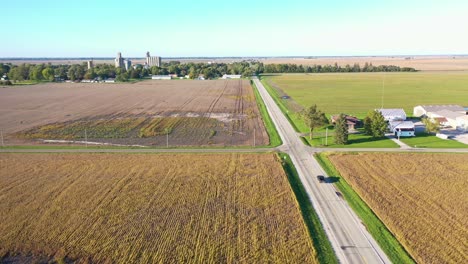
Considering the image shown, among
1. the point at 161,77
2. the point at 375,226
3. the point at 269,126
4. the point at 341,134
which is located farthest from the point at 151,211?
the point at 161,77

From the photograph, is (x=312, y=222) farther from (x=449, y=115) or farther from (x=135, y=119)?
(x=135, y=119)

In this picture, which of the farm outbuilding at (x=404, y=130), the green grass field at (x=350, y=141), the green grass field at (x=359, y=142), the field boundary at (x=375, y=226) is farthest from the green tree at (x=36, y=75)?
the field boundary at (x=375, y=226)

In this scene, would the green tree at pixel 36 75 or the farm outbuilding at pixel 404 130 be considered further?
the green tree at pixel 36 75

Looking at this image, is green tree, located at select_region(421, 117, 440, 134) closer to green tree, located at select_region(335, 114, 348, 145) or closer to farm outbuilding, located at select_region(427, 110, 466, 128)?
farm outbuilding, located at select_region(427, 110, 466, 128)

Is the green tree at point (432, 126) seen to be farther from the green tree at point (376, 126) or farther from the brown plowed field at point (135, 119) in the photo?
the brown plowed field at point (135, 119)

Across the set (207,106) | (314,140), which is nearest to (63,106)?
(207,106)

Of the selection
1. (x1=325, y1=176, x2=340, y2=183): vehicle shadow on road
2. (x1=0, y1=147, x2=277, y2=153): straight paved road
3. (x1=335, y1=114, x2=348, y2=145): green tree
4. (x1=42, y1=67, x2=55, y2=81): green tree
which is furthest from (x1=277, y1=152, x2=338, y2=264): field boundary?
(x1=42, y1=67, x2=55, y2=81): green tree

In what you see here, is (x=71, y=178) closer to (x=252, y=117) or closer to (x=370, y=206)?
(x=370, y=206)
